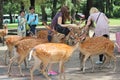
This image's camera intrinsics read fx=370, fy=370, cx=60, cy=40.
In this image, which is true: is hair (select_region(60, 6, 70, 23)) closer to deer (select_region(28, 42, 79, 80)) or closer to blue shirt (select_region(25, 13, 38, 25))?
deer (select_region(28, 42, 79, 80))

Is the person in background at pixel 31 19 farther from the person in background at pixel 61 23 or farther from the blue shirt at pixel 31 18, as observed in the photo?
the person in background at pixel 61 23

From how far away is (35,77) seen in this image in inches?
385

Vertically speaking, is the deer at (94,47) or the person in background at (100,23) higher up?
the person in background at (100,23)

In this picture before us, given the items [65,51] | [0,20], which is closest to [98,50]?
[65,51]

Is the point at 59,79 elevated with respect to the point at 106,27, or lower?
lower

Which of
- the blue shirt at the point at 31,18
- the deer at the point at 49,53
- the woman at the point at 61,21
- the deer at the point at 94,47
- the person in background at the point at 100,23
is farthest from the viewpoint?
the blue shirt at the point at 31,18

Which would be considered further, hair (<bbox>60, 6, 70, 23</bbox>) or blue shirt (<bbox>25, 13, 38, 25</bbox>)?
blue shirt (<bbox>25, 13, 38, 25</bbox>)

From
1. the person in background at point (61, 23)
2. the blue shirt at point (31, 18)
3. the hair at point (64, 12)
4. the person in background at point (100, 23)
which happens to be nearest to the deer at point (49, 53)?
the person in background at point (61, 23)

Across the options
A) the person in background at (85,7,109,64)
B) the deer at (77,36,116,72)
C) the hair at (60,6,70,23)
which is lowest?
the deer at (77,36,116,72)

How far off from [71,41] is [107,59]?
2.12 m

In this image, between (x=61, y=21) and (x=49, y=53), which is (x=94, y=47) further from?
(x=49, y=53)

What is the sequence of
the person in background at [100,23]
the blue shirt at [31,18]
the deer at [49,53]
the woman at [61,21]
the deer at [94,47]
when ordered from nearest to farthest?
1. the deer at [49,53]
2. the woman at [61,21]
3. the deer at [94,47]
4. the person in background at [100,23]
5. the blue shirt at [31,18]

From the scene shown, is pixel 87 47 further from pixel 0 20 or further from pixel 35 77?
pixel 0 20

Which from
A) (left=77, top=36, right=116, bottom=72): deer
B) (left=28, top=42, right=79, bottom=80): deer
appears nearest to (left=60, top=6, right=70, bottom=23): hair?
(left=77, top=36, right=116, bottom=72): deer
